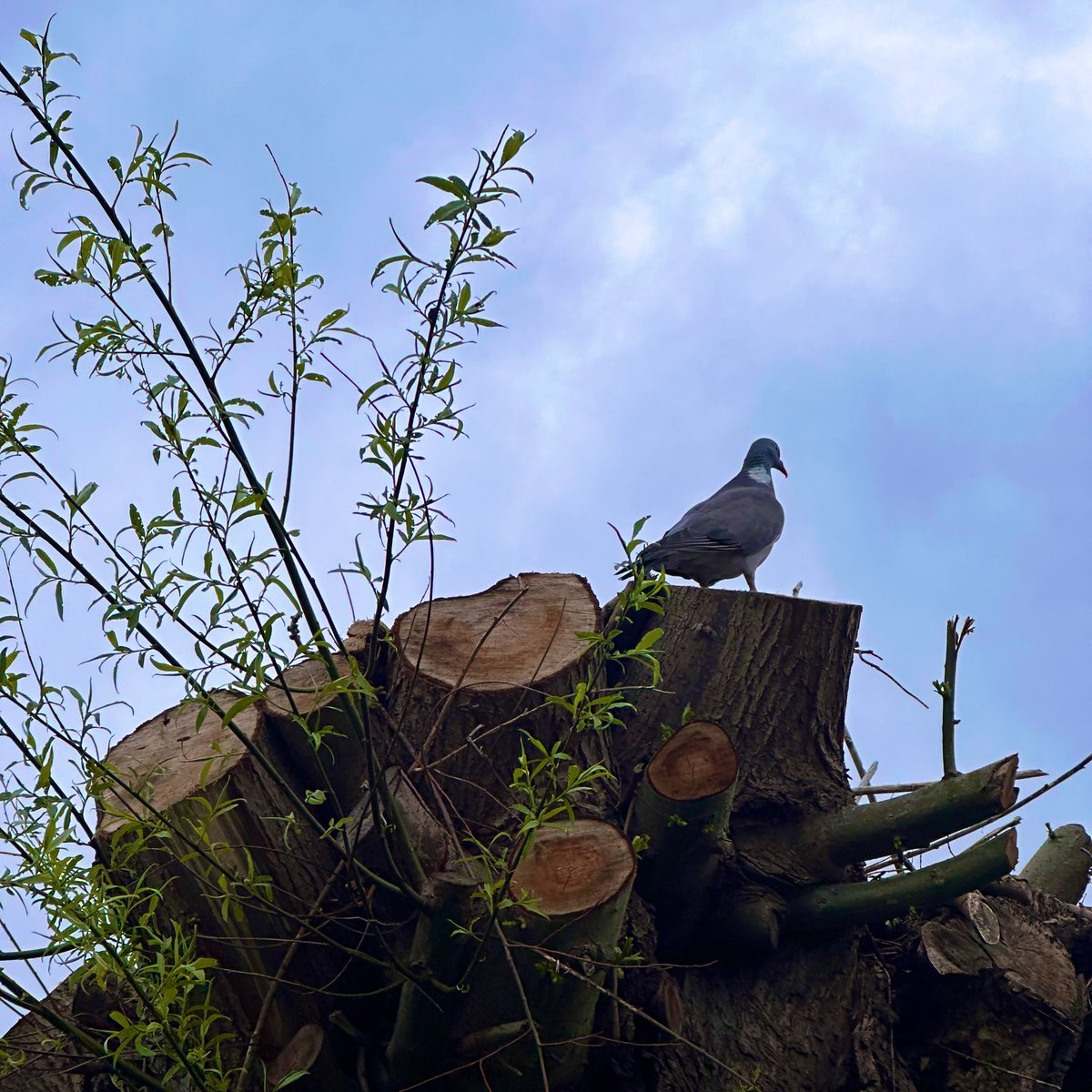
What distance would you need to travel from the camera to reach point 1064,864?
→ 4082mm

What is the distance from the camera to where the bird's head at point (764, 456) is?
342 inches

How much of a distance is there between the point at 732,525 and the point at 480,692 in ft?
9.21

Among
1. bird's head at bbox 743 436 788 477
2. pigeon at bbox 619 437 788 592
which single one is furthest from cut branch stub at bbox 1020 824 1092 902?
bird's head at bbox 743 436 788 477

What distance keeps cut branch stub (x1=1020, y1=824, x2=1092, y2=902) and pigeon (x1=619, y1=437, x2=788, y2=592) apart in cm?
184

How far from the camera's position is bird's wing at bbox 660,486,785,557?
17.6ft

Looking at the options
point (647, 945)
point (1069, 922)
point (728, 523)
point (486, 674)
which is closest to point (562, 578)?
point (486, 674)

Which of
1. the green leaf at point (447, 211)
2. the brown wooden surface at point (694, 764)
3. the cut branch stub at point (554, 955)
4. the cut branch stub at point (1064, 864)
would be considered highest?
the green leaf at point (447, 211)

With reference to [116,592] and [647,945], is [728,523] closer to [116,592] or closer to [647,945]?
[647,945]

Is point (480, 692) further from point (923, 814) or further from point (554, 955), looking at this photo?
point (923, 814)

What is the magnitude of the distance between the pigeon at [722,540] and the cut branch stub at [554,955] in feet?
7.86

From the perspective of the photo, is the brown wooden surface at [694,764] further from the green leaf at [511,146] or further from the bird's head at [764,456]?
the bird's head at [764,456]

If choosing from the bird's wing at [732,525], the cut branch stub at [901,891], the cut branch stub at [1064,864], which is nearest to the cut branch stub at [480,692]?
the cut branch stub at [901,891]

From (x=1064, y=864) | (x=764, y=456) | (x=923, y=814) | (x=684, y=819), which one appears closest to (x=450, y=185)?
(x=684, y=819)

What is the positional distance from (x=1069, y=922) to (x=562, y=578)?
6.15 ft
